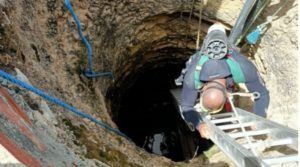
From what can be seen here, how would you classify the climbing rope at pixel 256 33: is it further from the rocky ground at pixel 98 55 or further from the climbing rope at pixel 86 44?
the climbing rope at pixel 86 44

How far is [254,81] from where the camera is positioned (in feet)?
12.8

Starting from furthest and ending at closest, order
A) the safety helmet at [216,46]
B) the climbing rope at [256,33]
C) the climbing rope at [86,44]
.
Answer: the climbing rope at [256,33], the climbing rope at [86,44], the safety helmet at [216,46]

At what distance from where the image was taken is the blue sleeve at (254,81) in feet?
12.6

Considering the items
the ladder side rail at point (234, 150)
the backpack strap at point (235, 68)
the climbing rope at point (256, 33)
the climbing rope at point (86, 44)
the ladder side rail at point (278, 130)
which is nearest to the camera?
the ladder side rail at point (234, 150)

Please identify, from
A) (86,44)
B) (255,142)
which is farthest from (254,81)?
(86,44)

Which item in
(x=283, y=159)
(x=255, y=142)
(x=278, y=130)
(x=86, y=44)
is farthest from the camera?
(x=86, y=44)

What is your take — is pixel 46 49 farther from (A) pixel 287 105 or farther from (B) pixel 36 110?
(A) pixel 287 105

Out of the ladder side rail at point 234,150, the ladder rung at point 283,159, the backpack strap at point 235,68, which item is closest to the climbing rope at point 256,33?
the backpack strap at point 235,68

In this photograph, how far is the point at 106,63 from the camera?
17.0 ft

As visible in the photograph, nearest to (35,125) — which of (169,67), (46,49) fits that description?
(46,49)

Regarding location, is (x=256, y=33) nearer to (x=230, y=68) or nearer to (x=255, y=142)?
(x=230, y=68)

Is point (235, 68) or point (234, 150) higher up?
point (235, 68)

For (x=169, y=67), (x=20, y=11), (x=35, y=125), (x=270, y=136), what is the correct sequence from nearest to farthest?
1. (x=35, y=125)
2. (x=270, y=136)
3. (x=20, y=11)
4. (x=169, y=67)

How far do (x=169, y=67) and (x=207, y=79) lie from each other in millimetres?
4214
